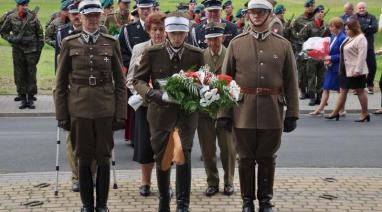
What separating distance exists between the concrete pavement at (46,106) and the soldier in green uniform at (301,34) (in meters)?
0.58

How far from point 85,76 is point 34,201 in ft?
5.78

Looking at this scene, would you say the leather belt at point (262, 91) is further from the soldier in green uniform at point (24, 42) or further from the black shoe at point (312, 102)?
the soldier in green uniform at point (24, 42)

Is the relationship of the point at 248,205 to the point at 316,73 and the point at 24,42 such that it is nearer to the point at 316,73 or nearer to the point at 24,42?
the point at 24,42

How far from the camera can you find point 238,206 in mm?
8047

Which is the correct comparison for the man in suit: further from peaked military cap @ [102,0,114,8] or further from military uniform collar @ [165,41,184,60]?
peaked military cap @ [102,0,114,8]

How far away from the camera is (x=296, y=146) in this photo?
11984mm

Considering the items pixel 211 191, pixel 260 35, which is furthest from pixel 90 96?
pixel 211 191

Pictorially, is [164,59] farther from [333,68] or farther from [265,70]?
[333,68]

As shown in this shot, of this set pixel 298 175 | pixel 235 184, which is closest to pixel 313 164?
pixel 298 175

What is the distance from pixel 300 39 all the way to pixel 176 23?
10.4 meters

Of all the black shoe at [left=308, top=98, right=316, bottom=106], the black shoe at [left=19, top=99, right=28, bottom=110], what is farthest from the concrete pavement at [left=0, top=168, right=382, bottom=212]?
the black shoe at [left=308, top=98, right=316, bottom=106]

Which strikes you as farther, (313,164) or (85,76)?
(313,164)

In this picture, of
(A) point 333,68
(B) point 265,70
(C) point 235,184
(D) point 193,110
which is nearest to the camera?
(D) point 193,110

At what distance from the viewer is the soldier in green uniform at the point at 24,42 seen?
51.4 ft
